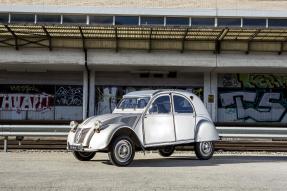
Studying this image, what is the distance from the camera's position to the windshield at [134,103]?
12.4 m

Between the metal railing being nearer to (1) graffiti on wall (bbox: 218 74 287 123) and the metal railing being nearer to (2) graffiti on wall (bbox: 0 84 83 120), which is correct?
(2) graffiti on wall (bbox: 0 84 83 120)

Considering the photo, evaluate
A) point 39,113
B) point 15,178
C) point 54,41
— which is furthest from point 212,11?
point 15,178

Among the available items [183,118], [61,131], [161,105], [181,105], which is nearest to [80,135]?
[161,105]

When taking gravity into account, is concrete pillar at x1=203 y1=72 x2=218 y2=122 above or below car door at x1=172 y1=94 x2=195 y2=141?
above

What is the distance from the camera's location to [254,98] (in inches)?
1265

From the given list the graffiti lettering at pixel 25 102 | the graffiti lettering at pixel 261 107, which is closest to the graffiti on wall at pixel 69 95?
the graffiti lettering at pixel 25 102

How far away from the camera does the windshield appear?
12359mm

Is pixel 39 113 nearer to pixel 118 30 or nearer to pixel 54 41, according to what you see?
pixel 54 41

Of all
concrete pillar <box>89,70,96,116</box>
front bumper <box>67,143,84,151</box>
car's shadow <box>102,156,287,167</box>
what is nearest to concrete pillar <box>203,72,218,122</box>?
concrete pillar <box>89,70,96,116</box>

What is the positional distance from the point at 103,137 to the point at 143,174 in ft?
5.21

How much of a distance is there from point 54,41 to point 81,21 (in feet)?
6.52

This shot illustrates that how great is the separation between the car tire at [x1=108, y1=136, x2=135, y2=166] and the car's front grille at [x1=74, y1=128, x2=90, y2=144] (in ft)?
2.32

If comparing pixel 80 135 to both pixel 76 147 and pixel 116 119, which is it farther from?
pixel 116 119

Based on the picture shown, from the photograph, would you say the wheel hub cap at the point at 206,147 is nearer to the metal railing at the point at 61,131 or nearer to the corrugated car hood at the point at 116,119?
the corrugated car hood at the point at 116,119
